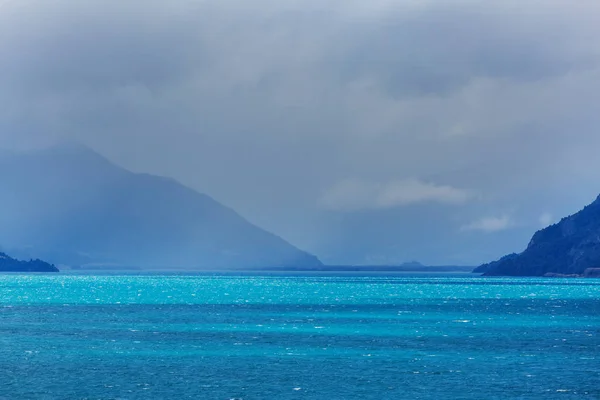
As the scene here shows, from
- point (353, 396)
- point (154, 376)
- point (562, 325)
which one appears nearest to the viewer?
point (353, 396)

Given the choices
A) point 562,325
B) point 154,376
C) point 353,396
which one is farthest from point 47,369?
point 562,325

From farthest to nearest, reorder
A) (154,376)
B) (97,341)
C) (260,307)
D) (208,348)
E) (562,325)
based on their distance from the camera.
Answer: (260,307) < (562,325) < (97,341) < (208,348) < (154,376)

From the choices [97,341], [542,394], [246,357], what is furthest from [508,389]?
[97,341]

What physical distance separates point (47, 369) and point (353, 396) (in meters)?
27.9

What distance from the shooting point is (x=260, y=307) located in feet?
553

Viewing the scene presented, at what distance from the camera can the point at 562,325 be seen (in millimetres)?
125062

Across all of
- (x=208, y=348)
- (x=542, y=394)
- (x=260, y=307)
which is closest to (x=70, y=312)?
(x=260, y=307)

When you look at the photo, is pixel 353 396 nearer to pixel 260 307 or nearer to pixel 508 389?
pixel 508 389

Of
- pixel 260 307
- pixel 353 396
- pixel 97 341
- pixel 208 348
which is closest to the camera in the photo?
pixel 353 396

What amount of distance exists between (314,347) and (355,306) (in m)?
81.0

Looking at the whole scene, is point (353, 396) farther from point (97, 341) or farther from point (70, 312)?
point (70, 312)

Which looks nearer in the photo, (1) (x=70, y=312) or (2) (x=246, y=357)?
(2) (x=246, y=357)

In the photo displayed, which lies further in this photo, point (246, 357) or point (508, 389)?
point (246, 357)

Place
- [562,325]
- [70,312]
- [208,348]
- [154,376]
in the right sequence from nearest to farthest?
[154,376], [208,348], [562,325], [70,312]
